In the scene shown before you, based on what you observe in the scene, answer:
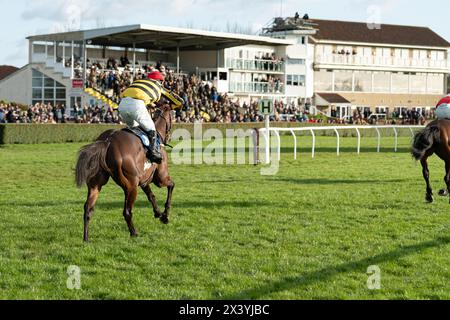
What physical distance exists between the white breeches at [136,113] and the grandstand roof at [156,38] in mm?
26611

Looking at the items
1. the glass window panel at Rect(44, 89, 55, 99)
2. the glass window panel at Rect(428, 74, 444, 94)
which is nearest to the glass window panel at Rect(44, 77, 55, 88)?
the glass window panel at Rect(44, 89, 55, 99)

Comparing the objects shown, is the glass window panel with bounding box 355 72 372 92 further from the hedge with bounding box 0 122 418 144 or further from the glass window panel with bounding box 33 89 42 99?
the hedge with bounding box 0 122 418 144

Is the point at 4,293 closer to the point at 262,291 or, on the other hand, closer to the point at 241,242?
the point at 262,291

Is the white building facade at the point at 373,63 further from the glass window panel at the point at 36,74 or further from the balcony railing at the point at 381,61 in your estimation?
the glass window panel at the point at 36,74

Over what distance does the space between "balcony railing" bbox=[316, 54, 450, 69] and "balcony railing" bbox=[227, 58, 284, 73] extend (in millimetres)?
7984

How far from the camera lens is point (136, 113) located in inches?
311

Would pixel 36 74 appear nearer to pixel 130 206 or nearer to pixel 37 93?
pixel 37 93

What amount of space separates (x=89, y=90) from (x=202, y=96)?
6569 mm

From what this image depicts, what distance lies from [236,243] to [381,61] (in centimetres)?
5450

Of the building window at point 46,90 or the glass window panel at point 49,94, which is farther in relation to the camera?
Result: the glass window panel at point 49,94

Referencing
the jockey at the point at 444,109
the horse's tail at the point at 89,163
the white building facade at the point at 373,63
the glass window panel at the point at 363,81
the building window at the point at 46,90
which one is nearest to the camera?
the horse's tail at the point at 89,163

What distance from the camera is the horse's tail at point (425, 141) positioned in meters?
10.4

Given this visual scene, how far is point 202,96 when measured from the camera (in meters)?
37.8

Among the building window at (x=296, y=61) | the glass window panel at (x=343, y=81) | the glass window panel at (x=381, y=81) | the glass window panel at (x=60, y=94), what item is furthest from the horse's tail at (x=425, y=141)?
the glass window panel at (x=381, y=81)
